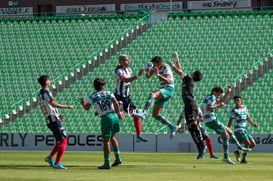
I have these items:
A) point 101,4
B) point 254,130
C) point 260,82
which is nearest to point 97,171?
point 254,130

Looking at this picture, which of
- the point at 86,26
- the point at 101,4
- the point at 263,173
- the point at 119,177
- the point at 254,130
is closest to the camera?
the point at 119,177

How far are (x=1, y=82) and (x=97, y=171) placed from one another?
24126mm

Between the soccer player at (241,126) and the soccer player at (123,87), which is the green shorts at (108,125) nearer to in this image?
the soccer player at (123,87)

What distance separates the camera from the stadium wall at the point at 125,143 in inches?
1105

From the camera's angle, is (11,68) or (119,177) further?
(11,68)

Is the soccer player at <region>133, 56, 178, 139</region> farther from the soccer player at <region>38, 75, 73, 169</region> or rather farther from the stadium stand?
the stadium stand

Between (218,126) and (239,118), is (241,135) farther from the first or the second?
(218,126)

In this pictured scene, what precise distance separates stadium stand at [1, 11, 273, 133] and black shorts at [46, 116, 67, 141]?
15075 mm

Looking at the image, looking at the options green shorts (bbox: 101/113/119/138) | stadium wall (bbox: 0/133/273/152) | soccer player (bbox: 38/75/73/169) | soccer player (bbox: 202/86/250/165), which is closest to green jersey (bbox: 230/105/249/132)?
soccer player (bbox: 202/86/250/165)

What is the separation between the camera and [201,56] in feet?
118

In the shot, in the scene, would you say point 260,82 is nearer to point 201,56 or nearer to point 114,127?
point 201,56

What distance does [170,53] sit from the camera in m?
36.6

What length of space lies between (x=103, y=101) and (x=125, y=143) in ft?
47.0

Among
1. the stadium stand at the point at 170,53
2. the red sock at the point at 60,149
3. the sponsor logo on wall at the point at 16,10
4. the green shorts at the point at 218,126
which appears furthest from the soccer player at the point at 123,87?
the sponsor logo on wall at the point at 16,10
